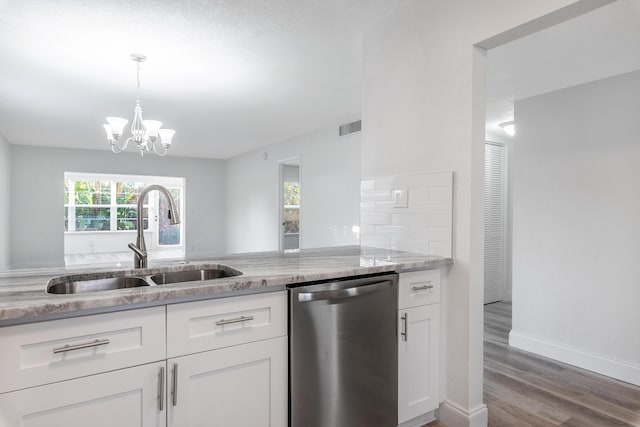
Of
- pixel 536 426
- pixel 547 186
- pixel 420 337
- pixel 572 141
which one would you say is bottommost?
pixel 536 426

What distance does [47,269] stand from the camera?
5.28 ft

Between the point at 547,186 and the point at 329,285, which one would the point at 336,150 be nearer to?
the point at 547,186

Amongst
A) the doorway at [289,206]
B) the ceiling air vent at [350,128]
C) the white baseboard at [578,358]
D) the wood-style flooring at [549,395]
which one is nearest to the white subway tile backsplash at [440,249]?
the wood-style flooring at [549,395]

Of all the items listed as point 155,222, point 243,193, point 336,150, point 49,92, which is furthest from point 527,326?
point 155,222

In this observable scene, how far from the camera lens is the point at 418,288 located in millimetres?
1874

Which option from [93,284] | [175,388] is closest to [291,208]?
[93,284]

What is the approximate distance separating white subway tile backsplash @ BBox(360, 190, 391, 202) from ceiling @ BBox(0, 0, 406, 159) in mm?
1090

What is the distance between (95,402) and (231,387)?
0.43m

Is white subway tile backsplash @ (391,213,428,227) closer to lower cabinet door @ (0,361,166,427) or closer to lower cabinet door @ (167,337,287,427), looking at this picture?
lower cabinet door @ (167,337,287,427)

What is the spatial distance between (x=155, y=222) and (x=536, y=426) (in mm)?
9385

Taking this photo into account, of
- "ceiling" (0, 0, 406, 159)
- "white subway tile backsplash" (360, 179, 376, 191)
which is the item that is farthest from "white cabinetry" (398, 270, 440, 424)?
"ceiling" (0, 0, 406, 159)

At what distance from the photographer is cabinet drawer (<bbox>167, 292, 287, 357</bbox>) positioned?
1.27 metres

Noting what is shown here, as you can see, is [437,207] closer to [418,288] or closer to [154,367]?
[418,288]

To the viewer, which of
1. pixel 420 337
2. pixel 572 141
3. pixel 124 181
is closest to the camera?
pixel 420 337
